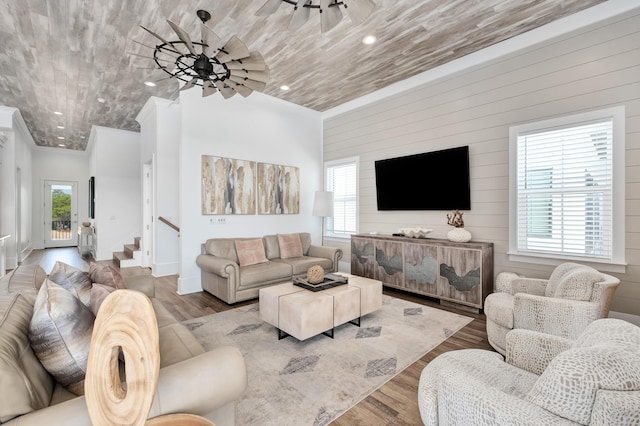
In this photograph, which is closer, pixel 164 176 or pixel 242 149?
pixel 242 149

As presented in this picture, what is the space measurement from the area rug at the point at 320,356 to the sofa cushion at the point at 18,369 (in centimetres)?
109

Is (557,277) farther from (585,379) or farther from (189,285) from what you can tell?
(189,285)

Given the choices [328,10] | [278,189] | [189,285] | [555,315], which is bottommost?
[189,285]

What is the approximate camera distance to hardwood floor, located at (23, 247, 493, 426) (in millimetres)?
1875

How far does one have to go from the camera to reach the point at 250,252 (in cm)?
462

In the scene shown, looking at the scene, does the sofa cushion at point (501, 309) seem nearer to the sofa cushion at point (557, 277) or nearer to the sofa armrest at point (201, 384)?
the sofa cushion at point (557, 277)

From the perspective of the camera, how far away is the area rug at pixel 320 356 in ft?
6.49

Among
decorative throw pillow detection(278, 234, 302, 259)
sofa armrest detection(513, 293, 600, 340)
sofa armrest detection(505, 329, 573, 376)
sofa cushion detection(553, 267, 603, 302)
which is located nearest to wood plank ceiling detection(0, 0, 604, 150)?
decorative throw pillow detection(278, 234, 302, 259)

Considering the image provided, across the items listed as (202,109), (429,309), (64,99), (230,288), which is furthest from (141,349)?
(64,99)

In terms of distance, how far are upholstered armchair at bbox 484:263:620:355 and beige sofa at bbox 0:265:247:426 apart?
221 cm

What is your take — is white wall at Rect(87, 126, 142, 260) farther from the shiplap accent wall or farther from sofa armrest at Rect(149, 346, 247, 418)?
sofa armrest at Rect(149, 346, 247, 418)

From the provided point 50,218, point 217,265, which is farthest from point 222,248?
point 50,218

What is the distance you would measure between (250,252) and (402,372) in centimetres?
291

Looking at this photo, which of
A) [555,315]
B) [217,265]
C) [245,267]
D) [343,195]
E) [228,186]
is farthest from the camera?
[343,195]
